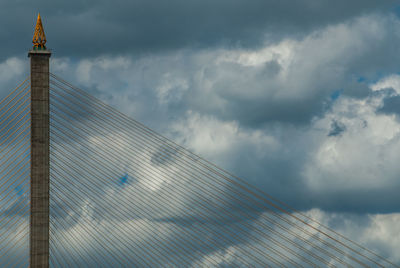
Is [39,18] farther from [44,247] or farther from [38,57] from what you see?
[44,247]

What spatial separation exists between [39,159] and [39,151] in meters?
0.54

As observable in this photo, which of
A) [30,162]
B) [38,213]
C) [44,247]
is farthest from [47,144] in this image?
[44,247]

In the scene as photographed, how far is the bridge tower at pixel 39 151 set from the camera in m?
34.7

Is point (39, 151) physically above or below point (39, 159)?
above

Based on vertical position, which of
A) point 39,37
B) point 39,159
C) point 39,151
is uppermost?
point 39,37

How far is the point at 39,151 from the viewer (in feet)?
115

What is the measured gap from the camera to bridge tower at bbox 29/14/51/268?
34.7 meters

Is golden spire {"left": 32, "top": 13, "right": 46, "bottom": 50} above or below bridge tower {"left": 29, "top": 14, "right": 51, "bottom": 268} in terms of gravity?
above

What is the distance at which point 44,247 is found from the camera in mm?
34844

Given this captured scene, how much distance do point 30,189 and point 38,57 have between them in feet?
29.1

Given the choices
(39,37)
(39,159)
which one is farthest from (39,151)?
(39,37)

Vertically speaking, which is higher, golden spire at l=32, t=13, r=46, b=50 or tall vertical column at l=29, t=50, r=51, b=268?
golden spire at l=32, t=13, r=46, b=50

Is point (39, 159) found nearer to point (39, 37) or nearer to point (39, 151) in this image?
point (39, 151)

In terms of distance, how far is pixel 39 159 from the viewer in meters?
35.1
